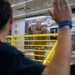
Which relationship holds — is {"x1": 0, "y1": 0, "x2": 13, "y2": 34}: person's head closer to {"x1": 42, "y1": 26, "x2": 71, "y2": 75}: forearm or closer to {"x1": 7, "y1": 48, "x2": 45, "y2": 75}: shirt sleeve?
{"x1": 7, "y1": 48, "x2": 45, "y2": 75}: shirt sleeve

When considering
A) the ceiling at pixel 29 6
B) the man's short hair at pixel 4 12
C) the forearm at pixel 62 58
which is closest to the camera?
the forearm at pixel 62 58

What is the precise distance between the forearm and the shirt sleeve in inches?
1.6

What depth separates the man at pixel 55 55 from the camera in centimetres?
76

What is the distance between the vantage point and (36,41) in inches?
213

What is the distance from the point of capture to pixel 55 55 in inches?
30.5

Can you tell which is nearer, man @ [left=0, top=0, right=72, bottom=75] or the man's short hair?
man @ [left=0, top=0, right=72, bottom=75]

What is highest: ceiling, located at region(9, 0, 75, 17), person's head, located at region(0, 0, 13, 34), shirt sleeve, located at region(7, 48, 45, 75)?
ceiling, located at region(9, 0, 75, 17)

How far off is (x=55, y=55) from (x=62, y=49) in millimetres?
33

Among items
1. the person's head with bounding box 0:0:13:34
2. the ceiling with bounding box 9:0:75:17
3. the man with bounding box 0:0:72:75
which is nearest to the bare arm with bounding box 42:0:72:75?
the man with bounding box 0:0:72:75

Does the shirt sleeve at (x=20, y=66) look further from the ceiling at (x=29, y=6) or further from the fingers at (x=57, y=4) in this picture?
the ceiling at (x=29, y=6)

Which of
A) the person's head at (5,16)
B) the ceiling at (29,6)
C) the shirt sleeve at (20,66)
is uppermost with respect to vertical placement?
the ceiling at (29,6)

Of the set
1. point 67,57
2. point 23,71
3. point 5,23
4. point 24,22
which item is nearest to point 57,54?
point 67,57

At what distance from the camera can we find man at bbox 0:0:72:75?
757 mm

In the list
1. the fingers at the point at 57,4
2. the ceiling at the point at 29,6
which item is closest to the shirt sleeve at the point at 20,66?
the fingers at the point at 57,4
